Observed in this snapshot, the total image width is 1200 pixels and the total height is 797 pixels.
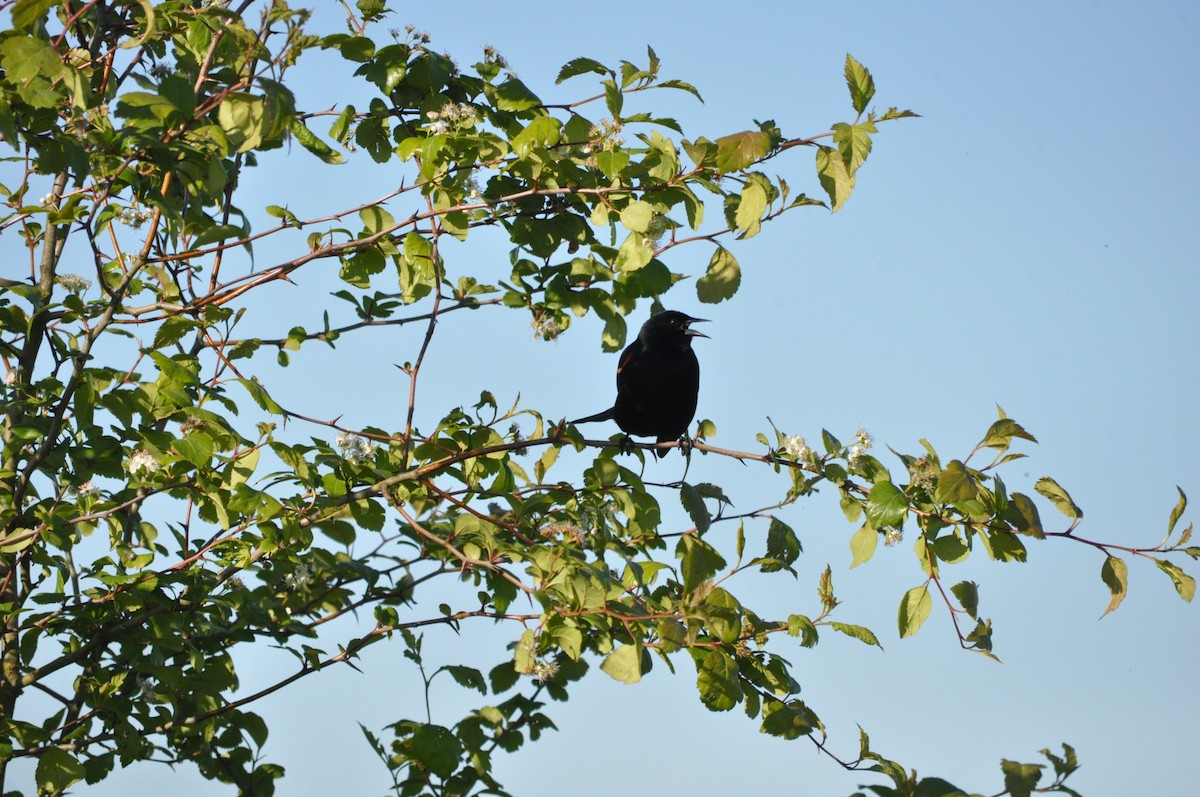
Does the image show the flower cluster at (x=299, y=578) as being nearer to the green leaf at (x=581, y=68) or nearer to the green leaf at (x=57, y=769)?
the green leaf at (x=57, y=769)

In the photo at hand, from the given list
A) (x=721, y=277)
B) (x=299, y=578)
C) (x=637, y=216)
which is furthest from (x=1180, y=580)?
(x=299, y=578)

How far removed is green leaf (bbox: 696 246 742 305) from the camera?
3674 millimetres

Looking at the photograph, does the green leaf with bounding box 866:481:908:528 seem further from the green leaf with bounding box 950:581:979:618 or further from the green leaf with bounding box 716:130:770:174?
the green leaf with bounding box 716:130:770:174

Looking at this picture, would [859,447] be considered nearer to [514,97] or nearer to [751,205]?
[751,205]

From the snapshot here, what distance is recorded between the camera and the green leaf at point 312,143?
174 inches

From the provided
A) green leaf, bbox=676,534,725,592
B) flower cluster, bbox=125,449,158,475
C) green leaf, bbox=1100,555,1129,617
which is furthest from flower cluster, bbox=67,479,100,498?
green leaf, bbox=1100,555,1129,617

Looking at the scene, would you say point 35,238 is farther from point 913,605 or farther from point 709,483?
point 913,605

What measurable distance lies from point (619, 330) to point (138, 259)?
6.20 ft

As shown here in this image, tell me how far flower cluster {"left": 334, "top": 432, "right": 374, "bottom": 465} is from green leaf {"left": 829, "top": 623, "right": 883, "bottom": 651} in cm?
193

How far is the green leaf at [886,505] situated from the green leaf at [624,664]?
2.79 ft

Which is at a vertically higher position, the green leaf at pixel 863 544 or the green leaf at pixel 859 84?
the green leaf at pixel 859 84

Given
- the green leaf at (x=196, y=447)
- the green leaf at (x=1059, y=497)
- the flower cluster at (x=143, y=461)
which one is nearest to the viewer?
the green leaf at (x=1059, y=497)

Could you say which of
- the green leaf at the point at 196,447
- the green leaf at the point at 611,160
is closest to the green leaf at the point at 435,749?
the green leaf at the point at 196,447

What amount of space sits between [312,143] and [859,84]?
7.51 feet
